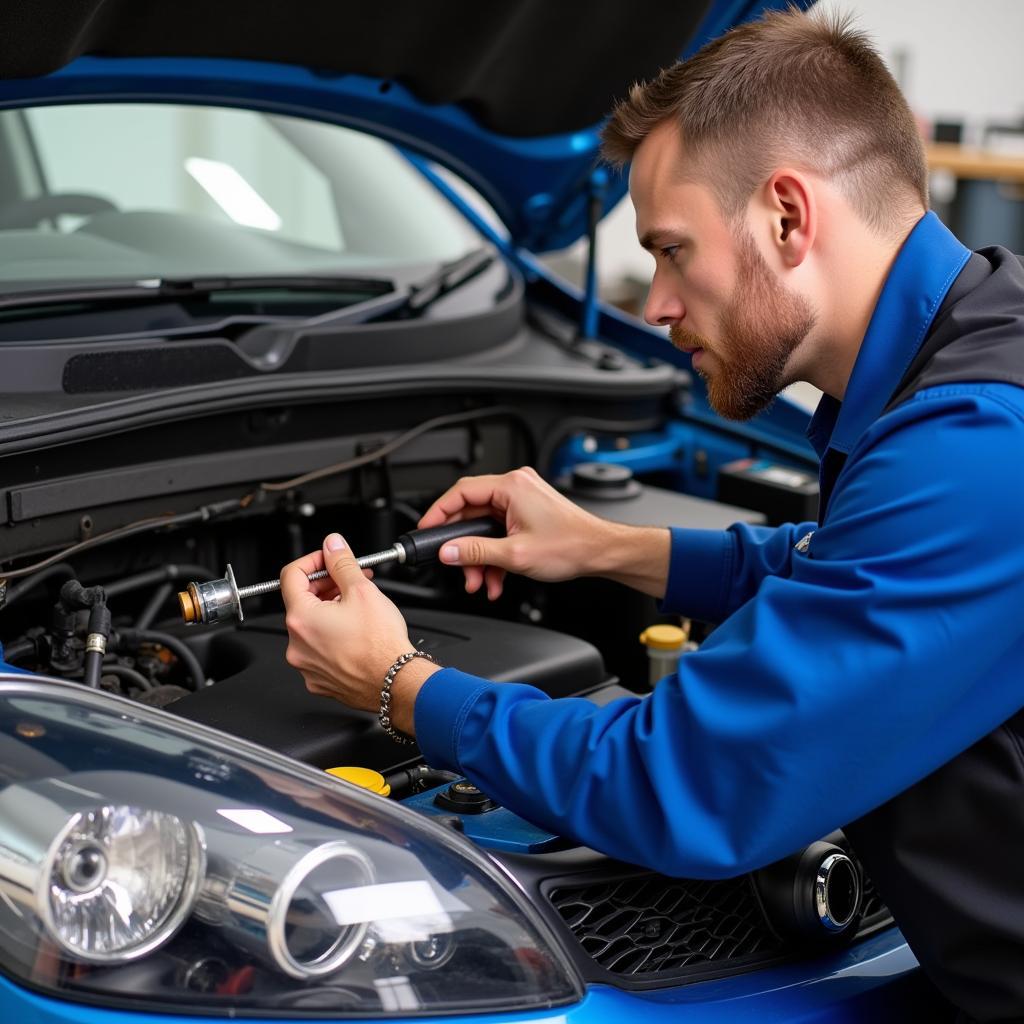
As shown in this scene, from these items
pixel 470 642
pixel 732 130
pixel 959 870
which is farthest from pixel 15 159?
pixel 959 870

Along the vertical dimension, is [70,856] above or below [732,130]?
below

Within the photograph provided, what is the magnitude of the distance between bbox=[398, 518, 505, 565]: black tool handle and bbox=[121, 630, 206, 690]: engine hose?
0.90 feet

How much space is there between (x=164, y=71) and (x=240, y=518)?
62 centimetres

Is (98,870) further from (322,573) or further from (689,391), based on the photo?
(689,391)

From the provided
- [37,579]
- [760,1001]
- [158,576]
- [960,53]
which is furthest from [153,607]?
[960,53]

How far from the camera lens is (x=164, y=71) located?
5.66 feet

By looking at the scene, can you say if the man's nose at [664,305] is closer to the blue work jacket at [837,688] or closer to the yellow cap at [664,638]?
the blue work jacket at [837,688]

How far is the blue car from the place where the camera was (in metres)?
0.92

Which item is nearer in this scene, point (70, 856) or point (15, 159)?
point (70, 856)

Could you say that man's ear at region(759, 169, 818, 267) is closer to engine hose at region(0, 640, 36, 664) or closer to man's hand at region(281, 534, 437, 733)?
man's hand at region(281, 534, 437, 733)

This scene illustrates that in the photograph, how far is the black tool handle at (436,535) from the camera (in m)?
1.41

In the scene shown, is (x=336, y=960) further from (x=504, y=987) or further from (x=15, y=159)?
(x=15, y=159)

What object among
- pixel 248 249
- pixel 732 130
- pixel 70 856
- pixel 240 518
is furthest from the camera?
pixel 248 249

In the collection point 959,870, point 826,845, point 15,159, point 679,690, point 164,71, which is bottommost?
point 826,845
